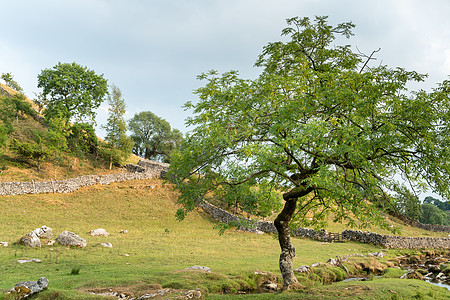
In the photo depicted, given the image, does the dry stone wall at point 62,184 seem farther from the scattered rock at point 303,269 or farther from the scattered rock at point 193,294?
the scattered rock at point 193,294

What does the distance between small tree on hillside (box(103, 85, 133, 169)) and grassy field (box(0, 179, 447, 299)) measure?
9.31 meters

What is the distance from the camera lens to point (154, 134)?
245ft

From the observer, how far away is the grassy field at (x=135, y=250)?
11.5m

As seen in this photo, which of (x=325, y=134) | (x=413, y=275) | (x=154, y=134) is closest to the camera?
(x=325, y=134)

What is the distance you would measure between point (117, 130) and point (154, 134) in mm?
23276

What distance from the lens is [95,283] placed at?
10.7 meters

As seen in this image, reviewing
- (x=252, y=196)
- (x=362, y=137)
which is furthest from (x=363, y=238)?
(x=362, y=137)

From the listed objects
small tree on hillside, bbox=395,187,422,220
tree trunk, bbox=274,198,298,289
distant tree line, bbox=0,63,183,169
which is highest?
distant tree line, bbox=0,63,183,169

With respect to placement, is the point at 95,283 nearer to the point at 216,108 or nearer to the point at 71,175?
the point at 216,108

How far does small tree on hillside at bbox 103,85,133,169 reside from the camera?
5012cm

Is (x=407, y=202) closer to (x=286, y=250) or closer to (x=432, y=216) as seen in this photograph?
(x=286, y=250)

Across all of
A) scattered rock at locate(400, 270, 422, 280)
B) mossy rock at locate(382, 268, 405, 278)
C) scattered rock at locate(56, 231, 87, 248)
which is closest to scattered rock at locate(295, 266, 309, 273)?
mossy rock at locate(382, 268, 405, 278)

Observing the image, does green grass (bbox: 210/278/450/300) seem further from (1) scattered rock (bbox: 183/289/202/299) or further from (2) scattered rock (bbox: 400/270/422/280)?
(2) scattered rock (bbox: 400/270/422/280)

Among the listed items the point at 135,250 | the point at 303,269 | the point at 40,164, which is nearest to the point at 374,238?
the point at 303,269
